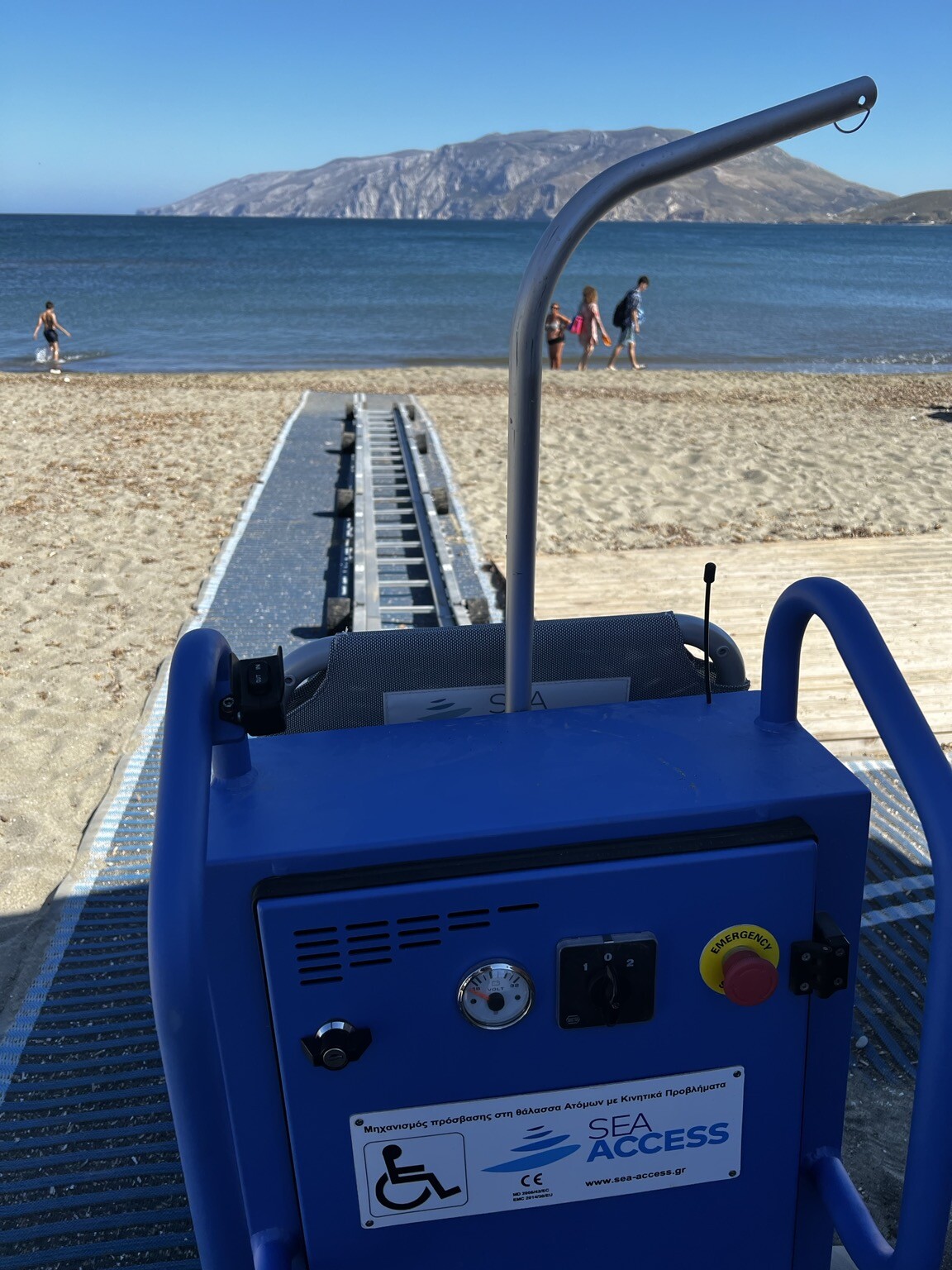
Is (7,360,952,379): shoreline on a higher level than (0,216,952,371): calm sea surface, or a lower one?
lower

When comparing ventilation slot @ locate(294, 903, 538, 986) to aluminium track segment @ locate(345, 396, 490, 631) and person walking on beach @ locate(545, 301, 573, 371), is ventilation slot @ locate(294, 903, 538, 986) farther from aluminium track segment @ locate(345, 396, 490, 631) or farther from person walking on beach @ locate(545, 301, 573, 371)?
person walking on beach @ locate(545, 301, 573, 371)

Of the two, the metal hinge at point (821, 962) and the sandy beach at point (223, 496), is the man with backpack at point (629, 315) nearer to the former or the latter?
the sandy beach at point (223, 496)

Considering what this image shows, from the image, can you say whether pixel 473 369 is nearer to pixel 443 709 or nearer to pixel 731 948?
pixel 443 709

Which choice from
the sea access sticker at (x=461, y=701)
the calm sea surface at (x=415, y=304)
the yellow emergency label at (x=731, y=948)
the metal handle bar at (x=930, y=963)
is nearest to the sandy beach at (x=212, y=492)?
the sea access sticker at (x=461, y=701)

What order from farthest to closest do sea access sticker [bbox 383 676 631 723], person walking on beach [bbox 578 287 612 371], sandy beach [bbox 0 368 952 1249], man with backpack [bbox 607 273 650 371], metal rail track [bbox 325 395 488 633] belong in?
man with backpack [bbox 607 273 650 371] → person walking on beach [bbox 578 287 612 371] → metal rail track [bbox 325 395 488 633] → sandy beach [bbox 0 368 952 1249] → sea access sticker [bbox 383 676 631 723]

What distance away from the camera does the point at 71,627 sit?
637cm

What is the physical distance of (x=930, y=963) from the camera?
127 centimetres

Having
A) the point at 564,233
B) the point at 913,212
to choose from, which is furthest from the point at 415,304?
the point at 913,212

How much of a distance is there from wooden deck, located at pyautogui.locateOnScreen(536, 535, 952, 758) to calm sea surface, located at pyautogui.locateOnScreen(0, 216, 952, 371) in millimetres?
15765

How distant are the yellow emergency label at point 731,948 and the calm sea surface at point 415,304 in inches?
842

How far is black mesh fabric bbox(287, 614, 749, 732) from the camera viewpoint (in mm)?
1949

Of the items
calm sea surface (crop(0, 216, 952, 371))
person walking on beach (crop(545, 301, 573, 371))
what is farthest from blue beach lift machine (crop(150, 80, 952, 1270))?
calm sea surface (crop(0, 216, 952, 371))

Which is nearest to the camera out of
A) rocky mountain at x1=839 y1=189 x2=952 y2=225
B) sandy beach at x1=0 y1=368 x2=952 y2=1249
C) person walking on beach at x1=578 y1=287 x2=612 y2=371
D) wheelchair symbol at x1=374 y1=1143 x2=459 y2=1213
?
wheelchair symbol at x1=374 y1=1143 x2=459 y2=1213

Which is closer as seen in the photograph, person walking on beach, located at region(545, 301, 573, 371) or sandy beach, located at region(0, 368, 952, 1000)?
sandy beach, located at region(0, 368, 952, 1000)
